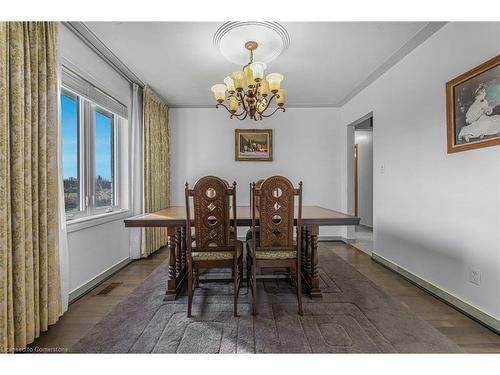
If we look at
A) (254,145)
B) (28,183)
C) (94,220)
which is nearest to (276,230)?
(28,183)

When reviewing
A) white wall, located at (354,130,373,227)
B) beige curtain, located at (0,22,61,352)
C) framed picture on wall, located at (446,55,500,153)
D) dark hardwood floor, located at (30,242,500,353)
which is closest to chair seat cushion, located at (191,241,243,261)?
dark hardwood floor, located at (30,242,500,353)

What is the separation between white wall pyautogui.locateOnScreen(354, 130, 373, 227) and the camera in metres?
5.95

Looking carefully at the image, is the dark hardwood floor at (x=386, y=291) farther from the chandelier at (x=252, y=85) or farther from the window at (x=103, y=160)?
the chandelier at (x=252, y=85)

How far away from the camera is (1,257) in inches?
56.8

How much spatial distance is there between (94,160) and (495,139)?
373 cm

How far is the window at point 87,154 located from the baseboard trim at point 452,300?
12.0 ft

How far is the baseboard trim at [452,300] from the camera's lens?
6.04ft

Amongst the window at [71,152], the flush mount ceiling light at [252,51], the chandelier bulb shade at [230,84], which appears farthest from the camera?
the chandelier bulb shade at [230,84]

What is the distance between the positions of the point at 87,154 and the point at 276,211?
2.21 m

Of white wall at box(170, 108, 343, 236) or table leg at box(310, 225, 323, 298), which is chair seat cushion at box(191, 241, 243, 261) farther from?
white wall at box(170, 108, 343, 236)

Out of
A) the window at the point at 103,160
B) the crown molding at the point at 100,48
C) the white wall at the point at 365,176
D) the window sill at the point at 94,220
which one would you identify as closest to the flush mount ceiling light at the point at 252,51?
the crown molding at the point at 100,48

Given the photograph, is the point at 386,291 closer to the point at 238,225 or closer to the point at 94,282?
the point at 238,225

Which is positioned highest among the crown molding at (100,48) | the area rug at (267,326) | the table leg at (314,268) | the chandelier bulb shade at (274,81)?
the crown molding at (100,48)
